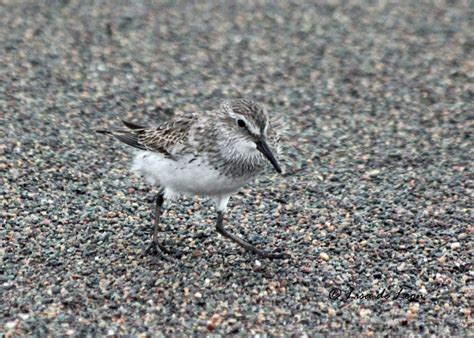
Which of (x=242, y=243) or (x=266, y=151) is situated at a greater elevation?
(x=266, y=151)

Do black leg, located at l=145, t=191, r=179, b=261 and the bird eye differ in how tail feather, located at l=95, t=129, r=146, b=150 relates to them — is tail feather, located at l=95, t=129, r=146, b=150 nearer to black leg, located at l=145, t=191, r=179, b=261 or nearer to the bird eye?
black leg, located at l=145, t=191, r=179, b=261

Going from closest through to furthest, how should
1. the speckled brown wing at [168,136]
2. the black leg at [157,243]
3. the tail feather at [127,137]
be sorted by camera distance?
the speckled brown wing at [168,136] < the black leg at [157,243] < the tail feather at [127,137]

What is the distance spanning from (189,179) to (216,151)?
0.31m

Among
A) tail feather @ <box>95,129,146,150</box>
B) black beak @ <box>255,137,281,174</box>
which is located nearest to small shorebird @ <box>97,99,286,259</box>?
black beak @ <box>255,137,281,174</box>

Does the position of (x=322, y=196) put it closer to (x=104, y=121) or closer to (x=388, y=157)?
Result: (x=388, y=157)

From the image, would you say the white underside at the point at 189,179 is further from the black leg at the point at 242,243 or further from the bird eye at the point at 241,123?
the bird eye at the point at 241,123

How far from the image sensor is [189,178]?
265 inches

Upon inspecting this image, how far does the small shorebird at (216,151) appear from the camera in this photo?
261 inches

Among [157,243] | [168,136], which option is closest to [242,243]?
[157,243]

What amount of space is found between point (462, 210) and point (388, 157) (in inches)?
60.4

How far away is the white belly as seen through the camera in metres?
6.68

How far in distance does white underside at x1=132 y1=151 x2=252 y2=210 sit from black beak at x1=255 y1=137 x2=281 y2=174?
312 millimetres

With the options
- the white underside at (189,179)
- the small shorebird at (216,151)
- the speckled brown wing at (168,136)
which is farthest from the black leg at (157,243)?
the speckled brown wing at (168,136)

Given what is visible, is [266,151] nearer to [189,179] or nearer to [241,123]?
[241,123]
